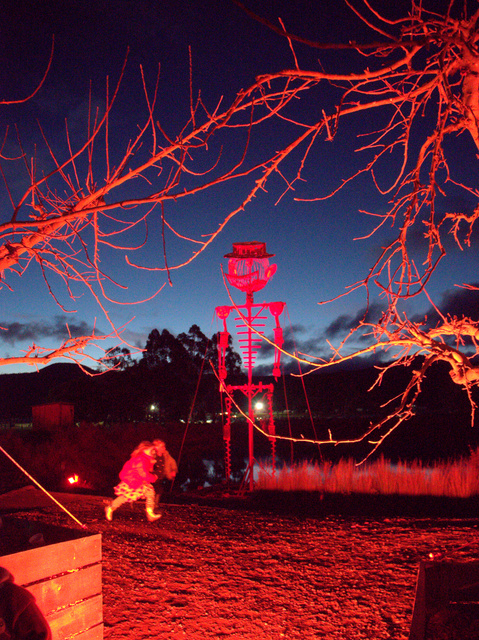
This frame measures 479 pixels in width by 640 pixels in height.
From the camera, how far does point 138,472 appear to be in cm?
645

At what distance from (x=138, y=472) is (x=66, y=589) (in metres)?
3.89

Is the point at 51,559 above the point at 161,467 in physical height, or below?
above

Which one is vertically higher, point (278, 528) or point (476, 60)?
point (476, 60)

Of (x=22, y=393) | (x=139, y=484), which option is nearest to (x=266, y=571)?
(x=139, y=484)

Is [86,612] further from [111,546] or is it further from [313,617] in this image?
[111,546]

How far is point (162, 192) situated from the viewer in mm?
1891

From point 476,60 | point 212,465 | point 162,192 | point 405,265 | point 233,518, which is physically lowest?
point 212,465

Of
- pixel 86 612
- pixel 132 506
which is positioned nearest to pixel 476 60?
pixel 86 612

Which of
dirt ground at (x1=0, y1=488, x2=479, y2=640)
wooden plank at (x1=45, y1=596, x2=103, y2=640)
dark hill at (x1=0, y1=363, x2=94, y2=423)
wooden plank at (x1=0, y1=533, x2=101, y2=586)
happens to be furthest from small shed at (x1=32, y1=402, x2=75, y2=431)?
dark hill at (x1=0, y1=363, x2=94, y2=423)

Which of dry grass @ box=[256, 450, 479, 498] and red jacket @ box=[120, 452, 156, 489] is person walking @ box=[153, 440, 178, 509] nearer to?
red jacket @ box=[120, 452, 156, 489]

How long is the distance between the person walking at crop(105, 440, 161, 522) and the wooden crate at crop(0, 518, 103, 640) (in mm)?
3596

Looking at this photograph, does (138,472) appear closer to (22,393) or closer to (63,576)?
(63,576)

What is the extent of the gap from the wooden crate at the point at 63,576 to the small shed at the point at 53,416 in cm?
1887

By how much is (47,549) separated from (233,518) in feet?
14.9
